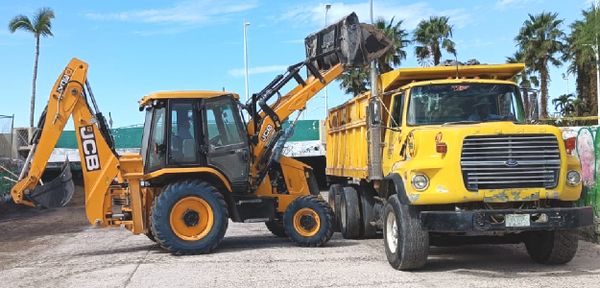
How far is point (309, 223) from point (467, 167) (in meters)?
4.29

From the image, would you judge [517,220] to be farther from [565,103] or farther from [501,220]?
[565,103]

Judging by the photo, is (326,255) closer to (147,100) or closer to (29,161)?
(147,100)

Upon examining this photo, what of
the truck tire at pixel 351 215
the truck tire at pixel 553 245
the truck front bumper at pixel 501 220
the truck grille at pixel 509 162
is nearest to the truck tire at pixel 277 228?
the truck tire at pixel 351 215

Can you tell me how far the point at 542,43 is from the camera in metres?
43.8

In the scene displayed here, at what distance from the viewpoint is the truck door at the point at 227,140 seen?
11828 mm

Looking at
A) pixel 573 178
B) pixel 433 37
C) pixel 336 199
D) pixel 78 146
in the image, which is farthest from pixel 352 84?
pixel 573 178

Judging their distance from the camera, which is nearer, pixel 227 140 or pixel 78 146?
pixel 78 146

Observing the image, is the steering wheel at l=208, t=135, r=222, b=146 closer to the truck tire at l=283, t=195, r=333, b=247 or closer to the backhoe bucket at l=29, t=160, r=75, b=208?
the truck tire at l=283, t=195, r=333, b=247

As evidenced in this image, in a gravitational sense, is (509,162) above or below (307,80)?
below

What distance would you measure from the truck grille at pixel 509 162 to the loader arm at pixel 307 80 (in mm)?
4321

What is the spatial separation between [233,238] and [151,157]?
A: 3081 millimetres

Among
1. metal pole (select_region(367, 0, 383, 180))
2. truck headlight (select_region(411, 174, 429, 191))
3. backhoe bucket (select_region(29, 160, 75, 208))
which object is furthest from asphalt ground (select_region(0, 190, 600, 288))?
metal pole (select_region(367, 0, 383, 180))

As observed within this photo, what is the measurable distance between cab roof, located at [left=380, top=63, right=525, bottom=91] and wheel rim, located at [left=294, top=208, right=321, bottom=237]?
2919 mm

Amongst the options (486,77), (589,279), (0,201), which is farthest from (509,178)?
(0,201)
